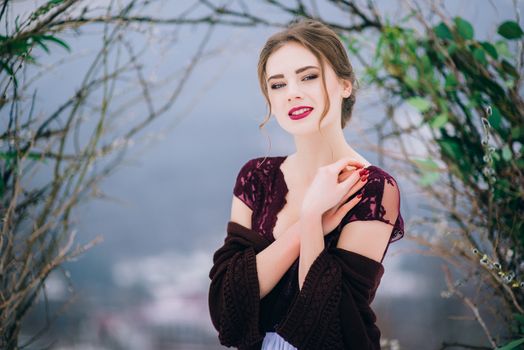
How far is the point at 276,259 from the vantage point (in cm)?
112

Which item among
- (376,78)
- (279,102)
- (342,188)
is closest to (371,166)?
(342,188)

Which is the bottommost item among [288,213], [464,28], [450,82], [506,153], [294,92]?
[288,213]

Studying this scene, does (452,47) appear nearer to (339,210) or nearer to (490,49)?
(490,49)

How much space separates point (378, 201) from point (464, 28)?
79cm

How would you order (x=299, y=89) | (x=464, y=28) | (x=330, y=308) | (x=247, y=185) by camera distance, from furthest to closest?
(x=464, y=28) → (x=247, y=185) → (x=299, y=89) → (x=330, y=308)

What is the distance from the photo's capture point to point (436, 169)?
1722 millimetres

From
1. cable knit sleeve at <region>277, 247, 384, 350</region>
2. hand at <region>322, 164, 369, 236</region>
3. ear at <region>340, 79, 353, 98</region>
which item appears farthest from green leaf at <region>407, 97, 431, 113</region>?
cable knit sleeve at <region>277, 247, 384, 350</region>

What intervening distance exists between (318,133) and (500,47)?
78cm

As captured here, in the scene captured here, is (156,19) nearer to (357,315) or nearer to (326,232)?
(326,232)

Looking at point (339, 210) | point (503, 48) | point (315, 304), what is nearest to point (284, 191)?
point (339, 210)

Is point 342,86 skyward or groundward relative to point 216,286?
skyward

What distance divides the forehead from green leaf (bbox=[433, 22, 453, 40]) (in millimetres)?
692

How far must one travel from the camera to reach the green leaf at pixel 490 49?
1.64 m

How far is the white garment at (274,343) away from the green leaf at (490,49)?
973 millimetres
